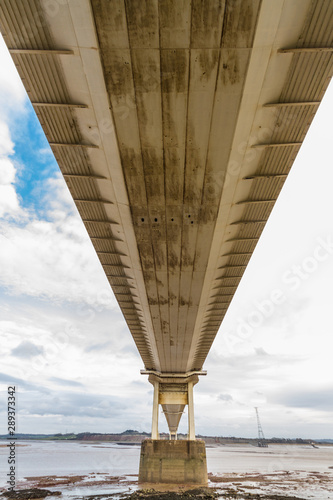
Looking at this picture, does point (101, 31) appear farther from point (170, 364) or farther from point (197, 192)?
point (170, 364)

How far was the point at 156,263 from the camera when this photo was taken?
12.3 metres

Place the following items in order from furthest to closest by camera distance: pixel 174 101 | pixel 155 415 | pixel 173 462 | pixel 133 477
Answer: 1. pixel 133 477
2. pixel 155 415
3. pixel 173 462
4. pixel 174 101

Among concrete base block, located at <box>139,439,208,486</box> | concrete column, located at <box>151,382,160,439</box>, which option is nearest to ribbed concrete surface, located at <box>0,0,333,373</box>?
concrete base block, located at <box>139,439,208,486</box>

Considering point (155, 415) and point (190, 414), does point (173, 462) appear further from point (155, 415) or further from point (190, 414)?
point (190, 414)

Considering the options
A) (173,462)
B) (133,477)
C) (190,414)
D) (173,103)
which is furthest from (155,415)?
(173,103)

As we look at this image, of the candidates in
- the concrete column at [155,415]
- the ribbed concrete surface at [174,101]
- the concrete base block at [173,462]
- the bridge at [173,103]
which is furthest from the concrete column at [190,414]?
the ribbed concrete surface at [174,101]

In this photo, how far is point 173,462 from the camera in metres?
24.1

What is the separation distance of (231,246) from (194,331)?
797 cm

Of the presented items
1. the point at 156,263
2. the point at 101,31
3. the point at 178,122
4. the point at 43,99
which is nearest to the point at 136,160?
the point at 178,122

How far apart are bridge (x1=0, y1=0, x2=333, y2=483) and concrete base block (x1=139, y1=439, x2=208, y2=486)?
1830 cm

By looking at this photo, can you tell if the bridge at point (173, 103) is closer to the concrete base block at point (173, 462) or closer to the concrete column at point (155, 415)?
the concrete base block at point (173, 462)

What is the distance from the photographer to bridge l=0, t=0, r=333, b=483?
16.7ft

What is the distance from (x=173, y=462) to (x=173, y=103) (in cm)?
2438

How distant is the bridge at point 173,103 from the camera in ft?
16.7
